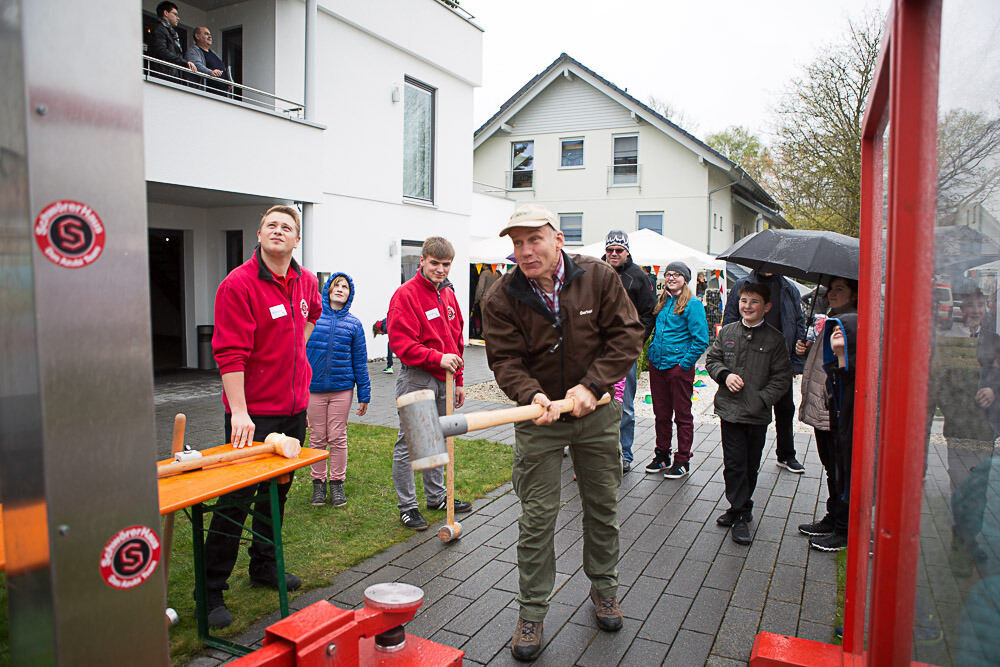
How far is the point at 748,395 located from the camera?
485 centimetres

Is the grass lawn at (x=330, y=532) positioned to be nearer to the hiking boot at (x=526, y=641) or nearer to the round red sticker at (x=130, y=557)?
the hiking boot at (x=526, y=641)

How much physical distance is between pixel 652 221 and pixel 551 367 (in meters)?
24.6

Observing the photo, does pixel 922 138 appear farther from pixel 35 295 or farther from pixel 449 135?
pixel 449 135

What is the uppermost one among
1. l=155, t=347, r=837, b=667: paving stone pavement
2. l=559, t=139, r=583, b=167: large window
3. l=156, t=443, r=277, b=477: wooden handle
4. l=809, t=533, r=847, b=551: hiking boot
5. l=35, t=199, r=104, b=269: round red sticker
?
l=559, t=139, r=583, b=167: large window

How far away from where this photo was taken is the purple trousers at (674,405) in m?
6.24

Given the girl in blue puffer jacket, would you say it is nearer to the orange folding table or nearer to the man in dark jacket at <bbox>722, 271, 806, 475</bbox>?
the orange folding table

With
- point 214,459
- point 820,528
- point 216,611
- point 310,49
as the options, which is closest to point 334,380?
point 216,611

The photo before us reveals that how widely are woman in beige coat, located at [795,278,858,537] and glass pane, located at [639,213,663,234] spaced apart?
73.9 ft

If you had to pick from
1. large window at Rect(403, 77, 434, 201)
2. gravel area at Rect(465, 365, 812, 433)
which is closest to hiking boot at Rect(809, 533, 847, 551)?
gravel area at Rect(465, 365, 812, 433)

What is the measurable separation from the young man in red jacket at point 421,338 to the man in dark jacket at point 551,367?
1.38m

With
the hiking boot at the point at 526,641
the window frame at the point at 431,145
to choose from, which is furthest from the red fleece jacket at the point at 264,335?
the window frame at the point at 431,145

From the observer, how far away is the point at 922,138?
1.38 metres

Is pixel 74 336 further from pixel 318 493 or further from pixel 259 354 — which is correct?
pixel 318 493

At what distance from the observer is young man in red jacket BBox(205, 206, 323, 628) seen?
342 centimetres
